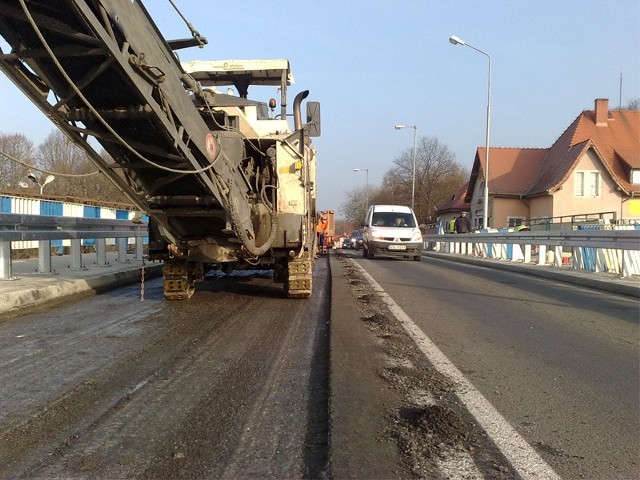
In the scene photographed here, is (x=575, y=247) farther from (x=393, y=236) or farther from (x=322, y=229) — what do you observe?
(x=322, y=229)

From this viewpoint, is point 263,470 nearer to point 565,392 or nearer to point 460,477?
point 460,477

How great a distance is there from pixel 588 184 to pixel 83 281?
36098 millimetres

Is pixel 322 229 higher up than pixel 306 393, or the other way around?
pixel 322 229

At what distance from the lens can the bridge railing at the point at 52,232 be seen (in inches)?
294

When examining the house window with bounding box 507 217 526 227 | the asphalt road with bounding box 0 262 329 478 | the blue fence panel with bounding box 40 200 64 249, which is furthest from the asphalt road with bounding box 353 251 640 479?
the house window with bounding box 507 217 526 227

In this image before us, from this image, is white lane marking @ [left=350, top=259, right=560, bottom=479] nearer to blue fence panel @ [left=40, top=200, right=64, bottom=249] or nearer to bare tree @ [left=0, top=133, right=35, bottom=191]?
blue fence panel @ [left=40, top=200, right=64, bottom=249]

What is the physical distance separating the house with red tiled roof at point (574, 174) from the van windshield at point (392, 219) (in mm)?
16107

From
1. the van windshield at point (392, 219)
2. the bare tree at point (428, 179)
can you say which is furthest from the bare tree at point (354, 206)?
the van windshield at point (392, 219)

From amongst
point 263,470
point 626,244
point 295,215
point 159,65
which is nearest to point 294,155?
point 295,215

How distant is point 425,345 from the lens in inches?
200

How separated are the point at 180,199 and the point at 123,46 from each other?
2.25 meters

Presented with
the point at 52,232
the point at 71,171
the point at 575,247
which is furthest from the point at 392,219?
the point at 71,171

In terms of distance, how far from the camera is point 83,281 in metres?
8.17

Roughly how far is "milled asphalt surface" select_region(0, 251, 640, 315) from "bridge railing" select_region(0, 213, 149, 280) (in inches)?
8.8
